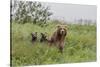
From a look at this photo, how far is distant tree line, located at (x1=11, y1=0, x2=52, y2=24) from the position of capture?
2006 mm

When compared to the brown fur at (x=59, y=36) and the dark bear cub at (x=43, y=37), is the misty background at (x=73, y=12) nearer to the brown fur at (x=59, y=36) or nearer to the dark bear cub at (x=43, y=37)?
the brown fur at (x=59, y=36)

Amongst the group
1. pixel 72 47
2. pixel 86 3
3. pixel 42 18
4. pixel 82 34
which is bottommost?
pixel 72 47

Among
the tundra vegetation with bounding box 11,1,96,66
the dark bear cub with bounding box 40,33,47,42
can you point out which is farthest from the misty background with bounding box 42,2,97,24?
the dark bear cub with bounding box 40,33,47,42

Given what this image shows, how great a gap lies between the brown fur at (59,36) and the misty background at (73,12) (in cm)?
10

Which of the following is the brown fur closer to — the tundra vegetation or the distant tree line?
the tundra vegetation

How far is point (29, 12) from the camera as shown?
6.77ft

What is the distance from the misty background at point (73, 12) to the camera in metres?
2.15

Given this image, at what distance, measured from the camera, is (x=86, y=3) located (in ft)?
7.52

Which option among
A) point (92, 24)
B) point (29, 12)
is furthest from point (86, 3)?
point (29, 12)
